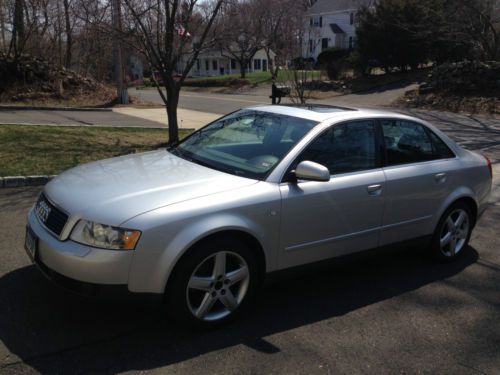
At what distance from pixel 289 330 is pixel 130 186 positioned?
1527mm

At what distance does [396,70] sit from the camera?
117 feet

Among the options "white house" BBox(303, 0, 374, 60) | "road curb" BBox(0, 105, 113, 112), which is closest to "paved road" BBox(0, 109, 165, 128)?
"road curb" BBox(0, 105, 113, 112)

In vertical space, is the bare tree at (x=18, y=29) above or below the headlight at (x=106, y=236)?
above

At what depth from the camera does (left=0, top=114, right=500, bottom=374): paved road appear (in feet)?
10.6

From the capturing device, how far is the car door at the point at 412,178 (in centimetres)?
446

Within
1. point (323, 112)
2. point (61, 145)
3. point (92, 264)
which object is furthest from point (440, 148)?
point (61, 145)

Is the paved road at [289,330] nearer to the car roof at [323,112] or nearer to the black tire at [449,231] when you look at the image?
the black tire at [449,231]

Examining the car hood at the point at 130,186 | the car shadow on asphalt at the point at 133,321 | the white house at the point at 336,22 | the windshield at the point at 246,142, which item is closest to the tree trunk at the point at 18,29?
the windshield at the point at 246,142

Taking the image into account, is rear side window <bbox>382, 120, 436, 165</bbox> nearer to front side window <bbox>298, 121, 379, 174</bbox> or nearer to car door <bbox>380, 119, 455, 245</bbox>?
car door <bbox>380, 119, 455, 245</bbox>

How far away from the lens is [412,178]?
4.57m

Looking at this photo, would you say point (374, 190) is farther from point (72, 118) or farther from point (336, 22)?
point (336, 22)

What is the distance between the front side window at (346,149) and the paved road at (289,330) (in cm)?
107

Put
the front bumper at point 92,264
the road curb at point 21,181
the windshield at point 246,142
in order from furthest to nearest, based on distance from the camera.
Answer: the road curb at point 21,181 < the windshield at point 246,142 < the front bumper at point 92,264

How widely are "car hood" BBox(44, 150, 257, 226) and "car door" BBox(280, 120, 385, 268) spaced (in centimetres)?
45
